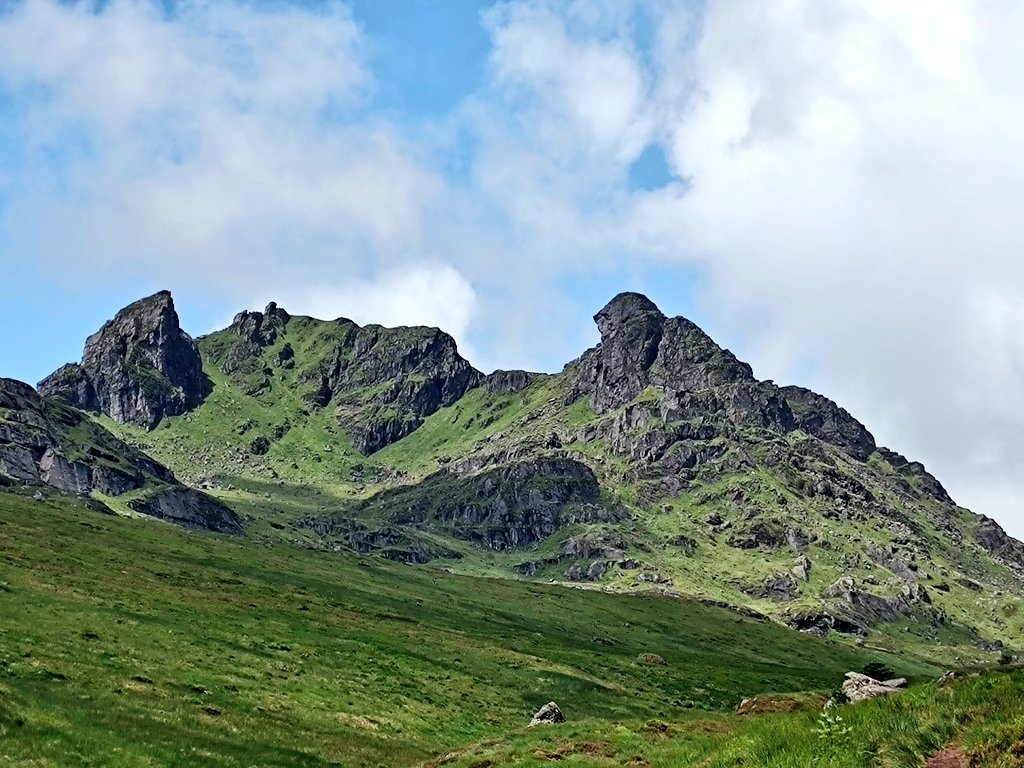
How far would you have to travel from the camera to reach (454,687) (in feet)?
231

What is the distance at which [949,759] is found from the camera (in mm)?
11664

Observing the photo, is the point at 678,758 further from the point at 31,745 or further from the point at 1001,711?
the point at 31,745

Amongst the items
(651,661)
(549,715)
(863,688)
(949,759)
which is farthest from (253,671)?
(651,661)

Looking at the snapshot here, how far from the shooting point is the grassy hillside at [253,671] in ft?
115

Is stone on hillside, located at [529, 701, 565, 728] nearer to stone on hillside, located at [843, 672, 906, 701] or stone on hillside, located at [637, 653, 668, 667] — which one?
stone on hillside, located at [843, 672, 906, 701]

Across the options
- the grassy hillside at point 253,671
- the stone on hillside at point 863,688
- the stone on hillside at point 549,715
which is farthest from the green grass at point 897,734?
the stone on hillside at point 549,715

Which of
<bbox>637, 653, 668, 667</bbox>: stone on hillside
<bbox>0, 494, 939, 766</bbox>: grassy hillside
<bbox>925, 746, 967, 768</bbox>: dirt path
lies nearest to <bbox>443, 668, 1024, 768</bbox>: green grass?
<bbox>925, 746, 967, 768</bbox>: dirt path

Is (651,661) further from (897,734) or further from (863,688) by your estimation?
(897,734)

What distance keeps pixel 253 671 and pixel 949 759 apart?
54.3 metres

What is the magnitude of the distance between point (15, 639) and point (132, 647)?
27.9 feet

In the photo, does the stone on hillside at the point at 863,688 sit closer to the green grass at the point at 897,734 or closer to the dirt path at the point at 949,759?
the green grass at the point at 897,734

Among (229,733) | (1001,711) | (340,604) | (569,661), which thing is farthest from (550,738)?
(340,604)

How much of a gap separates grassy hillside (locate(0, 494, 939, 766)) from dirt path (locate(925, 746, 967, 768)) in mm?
22034

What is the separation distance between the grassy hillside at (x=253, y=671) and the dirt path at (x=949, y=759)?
867 inches
